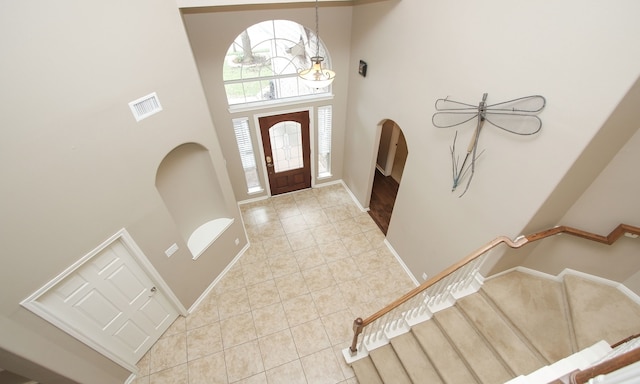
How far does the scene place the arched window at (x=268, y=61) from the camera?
481 cm

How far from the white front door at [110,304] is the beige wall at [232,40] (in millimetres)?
2841

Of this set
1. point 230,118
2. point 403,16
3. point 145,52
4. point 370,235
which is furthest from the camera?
point 370,235

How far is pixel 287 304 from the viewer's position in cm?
467

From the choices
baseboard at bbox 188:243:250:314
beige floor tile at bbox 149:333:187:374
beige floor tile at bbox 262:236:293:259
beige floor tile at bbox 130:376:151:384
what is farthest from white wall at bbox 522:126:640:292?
beige floor tile at bbox 130:376:151:384

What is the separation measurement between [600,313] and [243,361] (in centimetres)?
444

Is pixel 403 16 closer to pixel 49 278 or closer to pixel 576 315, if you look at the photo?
pixel 576 315

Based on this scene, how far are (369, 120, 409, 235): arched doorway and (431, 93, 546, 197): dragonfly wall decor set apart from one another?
307 centimetres

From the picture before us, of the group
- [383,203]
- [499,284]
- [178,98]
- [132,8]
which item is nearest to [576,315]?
[499,284]

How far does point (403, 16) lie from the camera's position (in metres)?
3.78

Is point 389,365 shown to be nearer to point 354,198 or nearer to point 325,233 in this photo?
point 325,233

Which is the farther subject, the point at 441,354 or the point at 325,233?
the point at 325,233

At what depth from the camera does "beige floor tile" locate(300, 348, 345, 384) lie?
3834 millimetres

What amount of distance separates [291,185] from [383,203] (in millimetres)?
2324

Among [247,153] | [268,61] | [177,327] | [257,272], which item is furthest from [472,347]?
[268,61]
